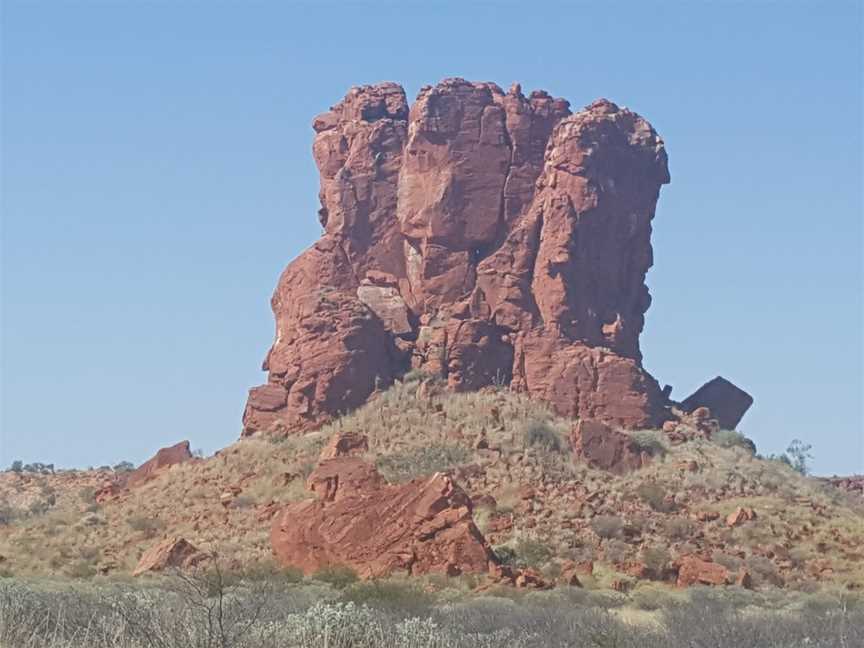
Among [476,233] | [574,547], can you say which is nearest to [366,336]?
[476,233]

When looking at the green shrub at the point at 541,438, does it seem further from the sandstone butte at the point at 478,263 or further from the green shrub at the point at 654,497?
the green shrub at the point at 654,497

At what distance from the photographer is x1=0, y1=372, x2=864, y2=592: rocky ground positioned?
132 ft

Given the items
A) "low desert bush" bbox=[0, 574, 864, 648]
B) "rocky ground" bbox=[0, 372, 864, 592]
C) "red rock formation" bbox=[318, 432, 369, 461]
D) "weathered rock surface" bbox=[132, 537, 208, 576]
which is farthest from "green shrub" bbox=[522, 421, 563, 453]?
"low desert bush" bbox=[0, 574, 864, 648]

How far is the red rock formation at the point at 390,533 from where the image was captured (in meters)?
36.4

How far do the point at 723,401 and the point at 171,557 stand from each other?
29.7 metres

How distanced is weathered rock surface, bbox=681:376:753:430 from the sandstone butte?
0.06 m

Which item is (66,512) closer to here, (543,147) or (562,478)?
(562,478)

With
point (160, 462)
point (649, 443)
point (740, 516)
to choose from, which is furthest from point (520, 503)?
point (160, 462)

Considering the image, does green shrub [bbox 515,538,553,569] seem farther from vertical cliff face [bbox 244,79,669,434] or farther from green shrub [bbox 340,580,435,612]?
vertical cliff face [bbox 244,79,669,434]

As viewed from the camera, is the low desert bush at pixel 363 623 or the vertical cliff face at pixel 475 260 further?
the vertical cliff face at pixel 475 260

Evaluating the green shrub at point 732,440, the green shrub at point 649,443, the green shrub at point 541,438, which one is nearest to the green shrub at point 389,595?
the green shrub at point 541,438

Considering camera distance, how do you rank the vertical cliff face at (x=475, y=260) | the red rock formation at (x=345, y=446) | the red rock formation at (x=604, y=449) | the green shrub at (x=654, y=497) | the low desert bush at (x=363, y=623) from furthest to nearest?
the vertical cliff face at (x=475, y=260) → the red rock formation at (x=604, y=449) → the red rock formation at (x=345, y=446) → the green shrub at (x=654, y=497) → the low desert bush at (x=363, y=623)

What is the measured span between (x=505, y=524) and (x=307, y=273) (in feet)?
65.3

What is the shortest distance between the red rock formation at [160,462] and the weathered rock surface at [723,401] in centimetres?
2145
